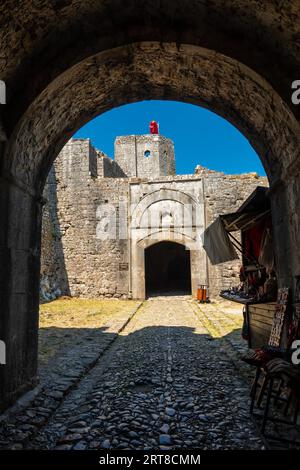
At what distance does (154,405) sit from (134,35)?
4.18 m

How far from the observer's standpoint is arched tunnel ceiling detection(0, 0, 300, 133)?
10.6 feet

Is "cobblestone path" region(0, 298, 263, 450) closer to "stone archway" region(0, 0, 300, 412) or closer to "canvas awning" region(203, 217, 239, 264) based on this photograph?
"stone archway" region(0, 0, 300, 412)

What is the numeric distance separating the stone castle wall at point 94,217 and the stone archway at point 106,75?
1176cm

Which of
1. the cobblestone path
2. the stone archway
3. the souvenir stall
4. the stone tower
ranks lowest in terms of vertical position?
the cobblestone path

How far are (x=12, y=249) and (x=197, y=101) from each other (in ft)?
11.2

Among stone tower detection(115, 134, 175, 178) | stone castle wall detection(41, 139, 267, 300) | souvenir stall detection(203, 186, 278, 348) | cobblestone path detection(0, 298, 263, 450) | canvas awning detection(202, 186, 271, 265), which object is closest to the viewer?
cobblestone path detection(0, 298, 263, 450)

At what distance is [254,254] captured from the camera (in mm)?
6953

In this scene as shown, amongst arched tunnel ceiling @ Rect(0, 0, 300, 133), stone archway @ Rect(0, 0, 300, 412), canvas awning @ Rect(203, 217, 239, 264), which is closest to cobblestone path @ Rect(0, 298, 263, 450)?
stone archway @ Rect(0, 0, 300, 412)

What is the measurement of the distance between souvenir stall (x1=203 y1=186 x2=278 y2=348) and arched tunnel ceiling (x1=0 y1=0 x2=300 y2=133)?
212 centimetres

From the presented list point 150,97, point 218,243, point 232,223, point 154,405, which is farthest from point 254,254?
point 154,405

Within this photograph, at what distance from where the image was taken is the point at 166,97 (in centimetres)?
496

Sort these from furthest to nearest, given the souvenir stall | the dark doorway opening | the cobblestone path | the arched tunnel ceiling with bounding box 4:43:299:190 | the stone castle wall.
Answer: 1. the dark doorway opening
2. the stone castle wall
3. the souvenir stall
4. the arched tunnel ceiling with bounding box 4:43:299:190
5. the cobblestone path

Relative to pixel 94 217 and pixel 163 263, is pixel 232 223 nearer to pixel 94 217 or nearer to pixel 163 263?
pixel 94 217

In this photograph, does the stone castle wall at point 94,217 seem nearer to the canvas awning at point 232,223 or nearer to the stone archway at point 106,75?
the canvas awning at point 232,223
